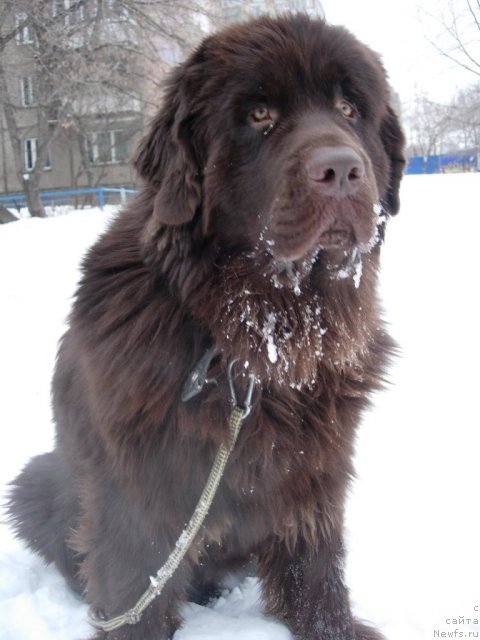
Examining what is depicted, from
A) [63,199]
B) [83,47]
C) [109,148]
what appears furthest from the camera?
[109,148]

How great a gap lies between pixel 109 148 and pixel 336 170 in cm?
2978

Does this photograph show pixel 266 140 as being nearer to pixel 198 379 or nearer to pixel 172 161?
pixel 172 161

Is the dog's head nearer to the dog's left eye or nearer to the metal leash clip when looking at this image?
the dog's left eye

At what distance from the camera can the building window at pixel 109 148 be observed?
2849 cm

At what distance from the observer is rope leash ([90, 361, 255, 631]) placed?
1773mm

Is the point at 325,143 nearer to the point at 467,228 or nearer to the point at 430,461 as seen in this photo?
the point at 430,461

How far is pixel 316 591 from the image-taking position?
214 centimetres

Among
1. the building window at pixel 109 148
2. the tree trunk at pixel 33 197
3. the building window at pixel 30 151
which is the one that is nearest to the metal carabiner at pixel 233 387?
the tree trunk at pixel 33 197

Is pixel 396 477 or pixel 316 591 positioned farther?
pixel 396 477

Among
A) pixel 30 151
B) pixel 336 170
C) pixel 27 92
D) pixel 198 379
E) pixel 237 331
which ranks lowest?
pixel 198 379

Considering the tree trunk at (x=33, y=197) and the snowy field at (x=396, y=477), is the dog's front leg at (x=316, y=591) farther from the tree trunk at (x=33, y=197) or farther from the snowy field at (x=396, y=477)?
the tree trunk at (x=33, y=197)

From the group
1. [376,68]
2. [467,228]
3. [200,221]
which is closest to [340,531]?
[200,221]

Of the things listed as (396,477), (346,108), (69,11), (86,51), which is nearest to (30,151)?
(69,11)

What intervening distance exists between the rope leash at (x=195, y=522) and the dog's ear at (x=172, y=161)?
1.83 ft
